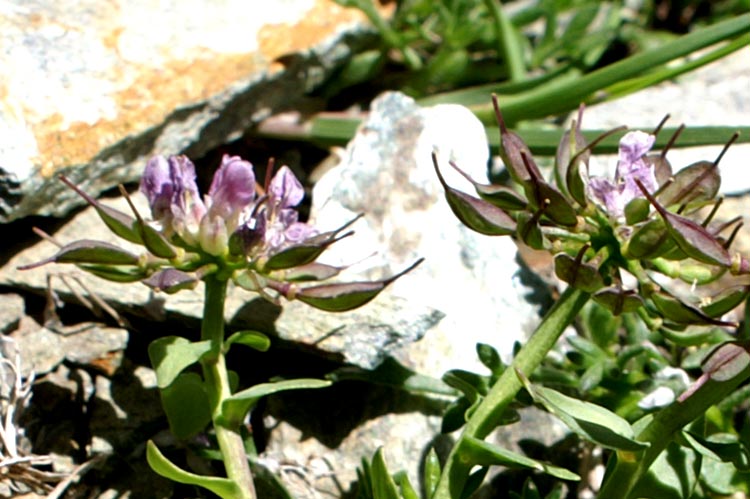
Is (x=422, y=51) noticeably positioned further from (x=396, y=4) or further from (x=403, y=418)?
(x=403, y=418)

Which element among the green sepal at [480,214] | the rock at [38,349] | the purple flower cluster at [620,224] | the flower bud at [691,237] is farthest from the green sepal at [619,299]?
the rock at [38,349]

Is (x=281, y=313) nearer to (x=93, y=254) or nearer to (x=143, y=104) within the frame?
(x=93, y=254)

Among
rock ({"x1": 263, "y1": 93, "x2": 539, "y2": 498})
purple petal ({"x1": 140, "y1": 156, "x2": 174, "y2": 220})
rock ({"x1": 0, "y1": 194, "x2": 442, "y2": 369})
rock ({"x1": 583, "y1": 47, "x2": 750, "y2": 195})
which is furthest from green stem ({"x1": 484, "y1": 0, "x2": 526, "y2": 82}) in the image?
purple petal ({"x1": 140, "y1": 156, "x2": 174, "y2": 220})

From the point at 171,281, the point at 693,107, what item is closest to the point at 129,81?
the point at 171,281

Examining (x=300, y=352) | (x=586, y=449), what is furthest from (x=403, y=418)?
(x=586, y=449)

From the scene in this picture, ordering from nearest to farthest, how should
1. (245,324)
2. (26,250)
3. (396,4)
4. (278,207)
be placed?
(278,207), (245,324), (26,250), (396,4)

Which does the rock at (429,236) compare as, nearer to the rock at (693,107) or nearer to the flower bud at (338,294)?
the flower bud at (338,294)
